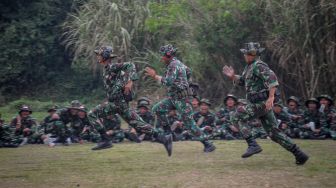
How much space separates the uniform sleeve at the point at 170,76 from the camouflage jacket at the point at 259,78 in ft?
4.94

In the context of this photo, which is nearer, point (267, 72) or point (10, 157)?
point (267, 72)

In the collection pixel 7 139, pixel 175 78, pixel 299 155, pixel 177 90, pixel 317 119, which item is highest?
pixel 175 78

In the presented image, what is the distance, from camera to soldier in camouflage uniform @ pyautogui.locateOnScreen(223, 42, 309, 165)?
8.78m

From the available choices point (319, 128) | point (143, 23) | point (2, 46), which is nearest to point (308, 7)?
point (319, 128)

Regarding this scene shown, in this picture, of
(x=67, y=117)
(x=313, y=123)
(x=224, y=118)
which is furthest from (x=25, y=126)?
(x=313, y=123)

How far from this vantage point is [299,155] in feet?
29.3

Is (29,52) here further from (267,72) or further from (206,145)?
(267,72)

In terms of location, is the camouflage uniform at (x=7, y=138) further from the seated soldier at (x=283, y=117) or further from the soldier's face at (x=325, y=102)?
the soldier's face at (x=325, y=102)

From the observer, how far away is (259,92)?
891 cm

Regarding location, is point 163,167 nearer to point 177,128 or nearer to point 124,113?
point 124,113

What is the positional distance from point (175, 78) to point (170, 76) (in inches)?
3.6

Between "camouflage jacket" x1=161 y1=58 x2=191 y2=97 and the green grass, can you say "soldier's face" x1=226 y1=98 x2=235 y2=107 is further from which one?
"camouflage jacket" x1=161 y1=58 x2=191 y2=97

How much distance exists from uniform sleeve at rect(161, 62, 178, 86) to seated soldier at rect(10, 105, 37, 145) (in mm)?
4621

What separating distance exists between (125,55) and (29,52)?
175 inches
